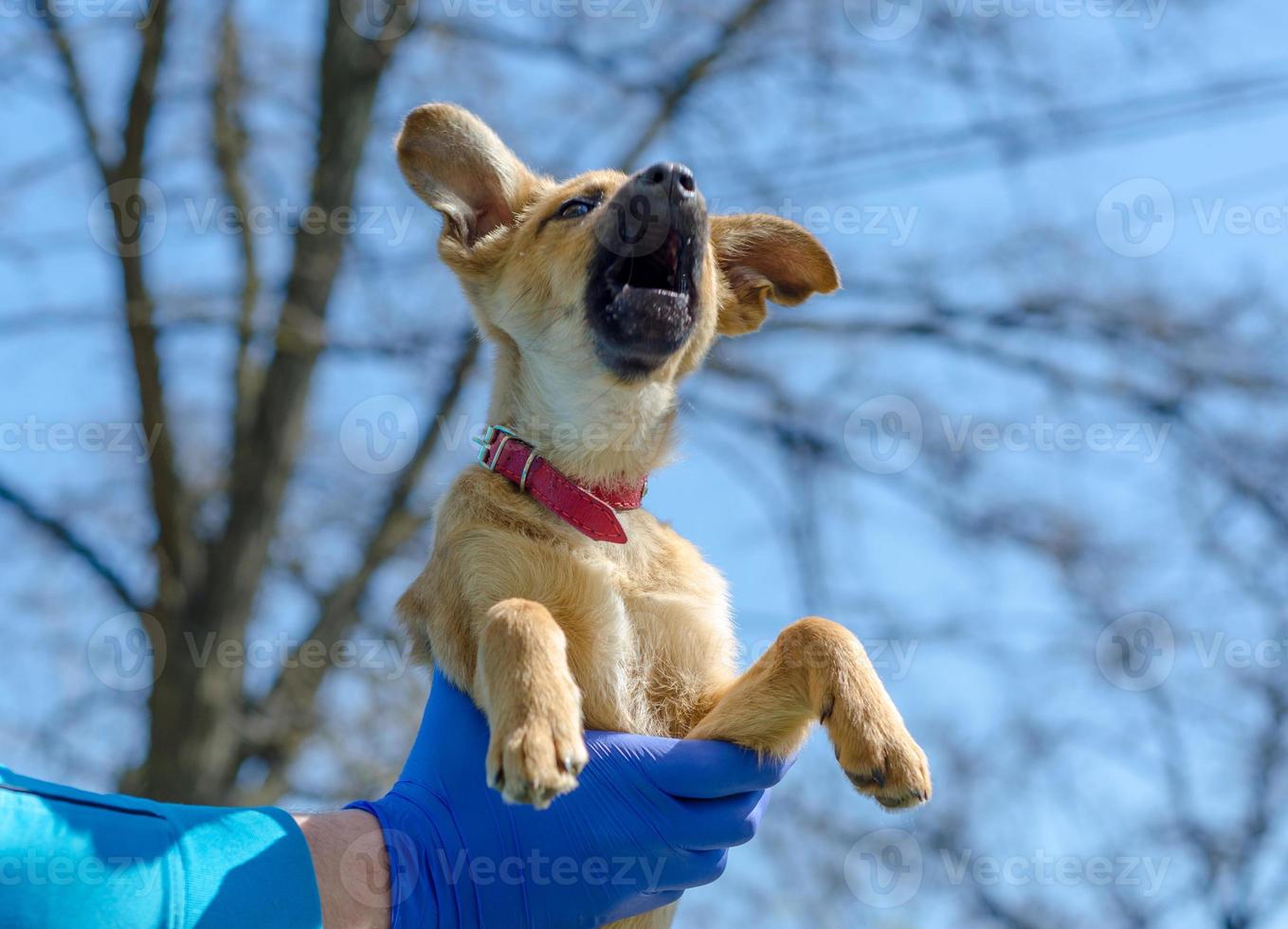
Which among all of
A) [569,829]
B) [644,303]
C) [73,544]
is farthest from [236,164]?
[569,829]

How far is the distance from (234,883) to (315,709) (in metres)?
7.99

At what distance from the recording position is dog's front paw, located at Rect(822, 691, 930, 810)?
9.68 feet

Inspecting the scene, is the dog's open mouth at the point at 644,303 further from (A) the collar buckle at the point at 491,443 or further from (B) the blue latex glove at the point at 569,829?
(B) the blue latex glove at the point at 569,829

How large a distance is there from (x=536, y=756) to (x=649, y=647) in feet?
2.83

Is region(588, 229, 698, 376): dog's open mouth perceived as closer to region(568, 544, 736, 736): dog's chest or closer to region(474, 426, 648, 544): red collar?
region(474, 426, 648, 544): red collar

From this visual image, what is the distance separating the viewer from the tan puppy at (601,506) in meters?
2.98

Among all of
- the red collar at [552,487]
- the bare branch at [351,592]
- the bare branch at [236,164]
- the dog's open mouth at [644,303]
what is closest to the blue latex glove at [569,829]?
the red collar at [552,487]

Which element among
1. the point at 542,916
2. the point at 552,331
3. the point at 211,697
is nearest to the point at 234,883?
the point at 542,916

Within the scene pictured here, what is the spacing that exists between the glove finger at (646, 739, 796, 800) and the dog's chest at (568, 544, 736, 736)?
0.21m

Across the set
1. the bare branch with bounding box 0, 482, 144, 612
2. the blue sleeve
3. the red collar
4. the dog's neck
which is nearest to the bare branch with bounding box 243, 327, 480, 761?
the bare branch with bounding box 0, 482, 144, 612

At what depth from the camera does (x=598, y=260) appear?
389cm

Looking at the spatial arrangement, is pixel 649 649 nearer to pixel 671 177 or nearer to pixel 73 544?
pixel 671 177

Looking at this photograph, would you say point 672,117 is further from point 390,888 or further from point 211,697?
point 390,888

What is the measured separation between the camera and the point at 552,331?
13.0 ft
